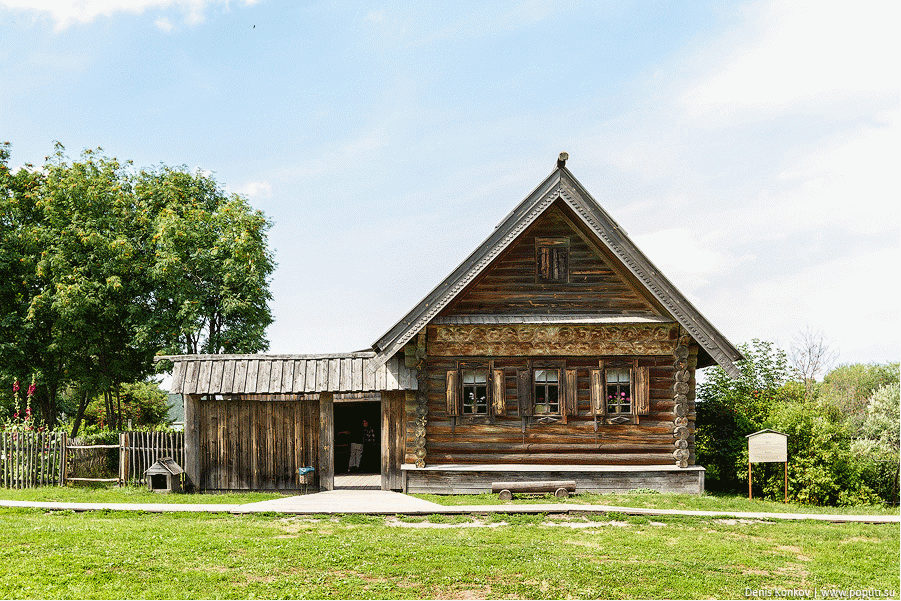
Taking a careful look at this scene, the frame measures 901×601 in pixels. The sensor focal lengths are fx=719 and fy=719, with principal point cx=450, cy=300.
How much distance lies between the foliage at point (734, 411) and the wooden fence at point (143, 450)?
1428cm

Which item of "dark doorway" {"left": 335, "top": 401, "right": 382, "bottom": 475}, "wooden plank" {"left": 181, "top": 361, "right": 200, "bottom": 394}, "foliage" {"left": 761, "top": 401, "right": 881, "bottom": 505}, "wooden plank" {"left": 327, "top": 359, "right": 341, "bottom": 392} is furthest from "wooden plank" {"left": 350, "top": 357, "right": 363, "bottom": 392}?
"foliage" {"left": 761, "top": 401, "right": 881, "bottom": 505}

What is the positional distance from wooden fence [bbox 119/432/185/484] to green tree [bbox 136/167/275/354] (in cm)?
1024

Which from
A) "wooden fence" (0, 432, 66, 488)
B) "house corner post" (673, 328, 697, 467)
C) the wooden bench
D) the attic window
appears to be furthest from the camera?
"wooden fence" (0, 432, 66, 488)

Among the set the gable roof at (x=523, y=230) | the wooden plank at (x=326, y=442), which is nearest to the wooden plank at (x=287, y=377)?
the wooden plank at (x=326, y=442)

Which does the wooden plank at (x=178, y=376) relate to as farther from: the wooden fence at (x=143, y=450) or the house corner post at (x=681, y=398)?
the house corner post at (x=681, y=398)

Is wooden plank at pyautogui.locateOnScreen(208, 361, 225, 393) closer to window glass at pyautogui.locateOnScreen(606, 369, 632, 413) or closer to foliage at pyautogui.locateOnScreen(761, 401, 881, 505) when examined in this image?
window glass at pyautogui.locateOnScreen(606, 369, 632, 413)

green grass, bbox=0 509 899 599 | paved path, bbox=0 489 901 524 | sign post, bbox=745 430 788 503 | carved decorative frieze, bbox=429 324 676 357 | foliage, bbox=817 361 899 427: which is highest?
carved decorative frieze, bbox=429 324 676 357

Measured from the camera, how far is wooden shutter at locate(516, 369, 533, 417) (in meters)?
18.4

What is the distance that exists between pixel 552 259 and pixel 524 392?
11.6 feet

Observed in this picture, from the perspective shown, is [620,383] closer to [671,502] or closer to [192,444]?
[671,502]

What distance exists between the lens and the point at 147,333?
29.3 meters

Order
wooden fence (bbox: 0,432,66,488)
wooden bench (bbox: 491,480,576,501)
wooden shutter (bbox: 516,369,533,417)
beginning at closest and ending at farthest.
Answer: wooden bench (bbox: 491,480,576,501), wooden shutter (bbox: 516,369,533,417), wooden fence (bbox: 0,432,66,488)

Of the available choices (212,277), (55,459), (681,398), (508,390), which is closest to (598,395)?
(681,398)

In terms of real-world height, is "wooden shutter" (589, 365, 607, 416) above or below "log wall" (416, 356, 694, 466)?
above
